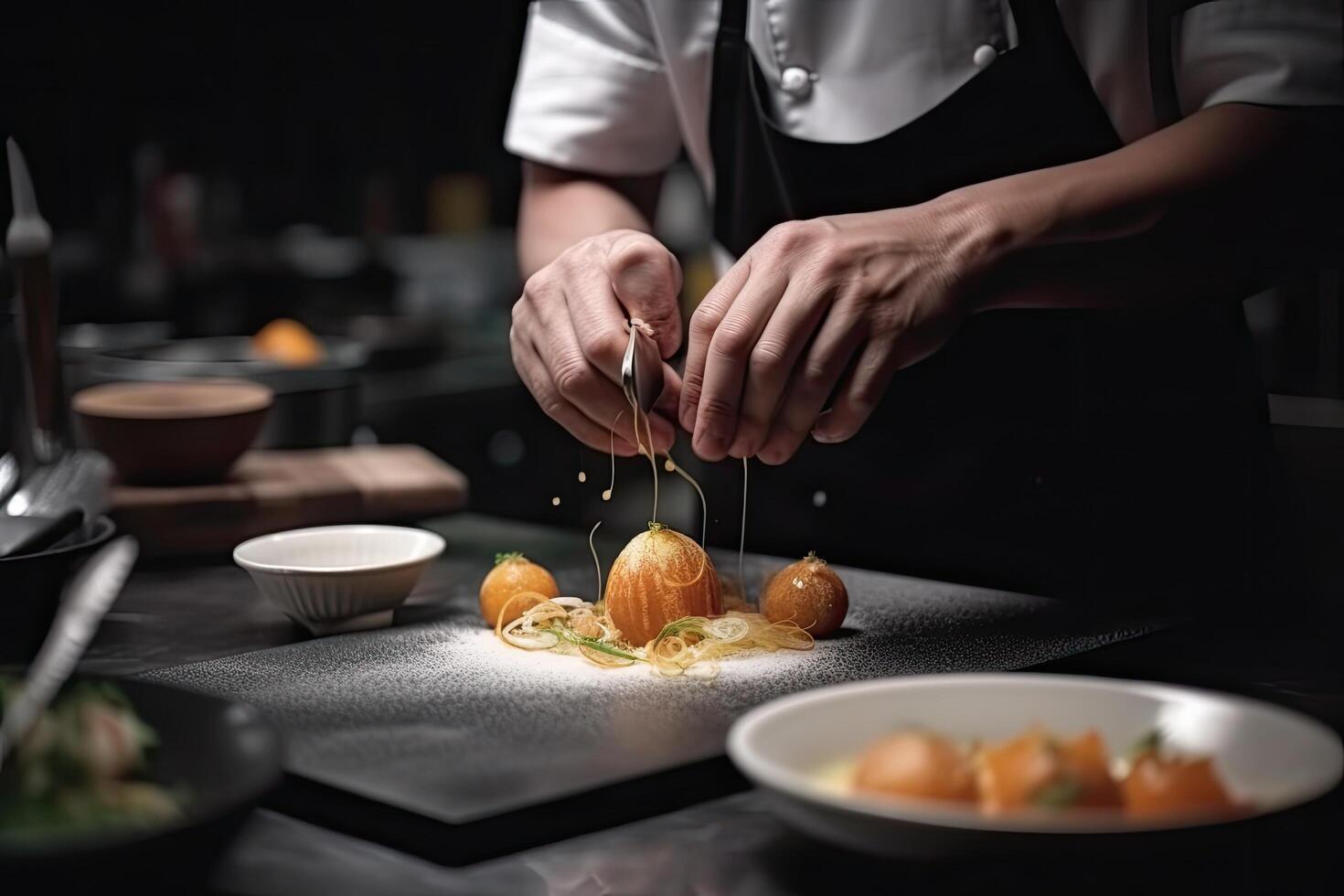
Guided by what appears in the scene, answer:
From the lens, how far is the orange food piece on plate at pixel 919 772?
28.6 inches

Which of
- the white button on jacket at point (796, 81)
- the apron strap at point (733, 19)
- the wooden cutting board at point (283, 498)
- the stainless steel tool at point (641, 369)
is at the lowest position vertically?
the wooden cutting board at point (283, 498)

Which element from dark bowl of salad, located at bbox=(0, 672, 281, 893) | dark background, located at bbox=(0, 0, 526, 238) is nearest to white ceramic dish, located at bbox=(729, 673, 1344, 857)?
dark bowl of salad, located at bbox=(0, 672, 281, 893)

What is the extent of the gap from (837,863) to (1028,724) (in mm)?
141

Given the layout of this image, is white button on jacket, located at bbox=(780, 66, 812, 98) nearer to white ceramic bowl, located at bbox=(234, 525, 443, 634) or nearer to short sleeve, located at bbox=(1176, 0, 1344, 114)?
short sleeve, located at bbox=(1176, 0, 1344, 114)

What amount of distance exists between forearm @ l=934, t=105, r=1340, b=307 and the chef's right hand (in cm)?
27

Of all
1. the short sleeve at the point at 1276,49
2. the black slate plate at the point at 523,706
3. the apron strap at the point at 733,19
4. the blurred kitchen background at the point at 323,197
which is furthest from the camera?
the blurred kitchen background at the point at 323,197

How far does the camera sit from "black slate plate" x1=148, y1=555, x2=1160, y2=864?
892 millimetres

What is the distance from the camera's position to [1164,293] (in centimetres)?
153

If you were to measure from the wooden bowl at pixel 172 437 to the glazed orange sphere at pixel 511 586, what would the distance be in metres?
0.54

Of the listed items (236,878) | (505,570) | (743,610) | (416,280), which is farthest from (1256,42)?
(416,280)

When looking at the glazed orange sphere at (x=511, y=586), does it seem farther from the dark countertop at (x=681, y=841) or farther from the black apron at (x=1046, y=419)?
the black apron at (x=1046, y=419)

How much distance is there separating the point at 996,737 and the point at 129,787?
18.7 inches

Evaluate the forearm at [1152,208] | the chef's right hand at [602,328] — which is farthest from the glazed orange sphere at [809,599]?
the forearm at [1152,208]

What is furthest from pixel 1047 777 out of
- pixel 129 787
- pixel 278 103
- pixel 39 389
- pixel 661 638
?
pixel 278 103
